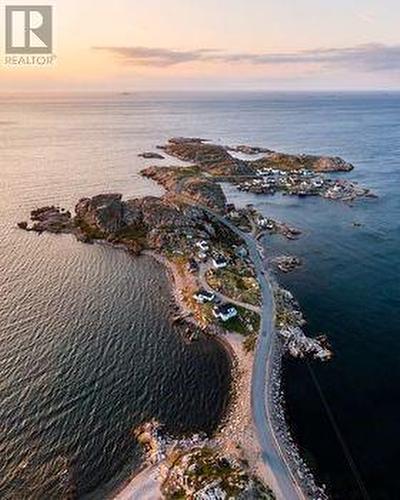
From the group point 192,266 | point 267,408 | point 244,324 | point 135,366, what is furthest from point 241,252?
point 267,408

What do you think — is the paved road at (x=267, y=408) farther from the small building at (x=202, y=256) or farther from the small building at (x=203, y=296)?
the small building at (x=202, y=256)

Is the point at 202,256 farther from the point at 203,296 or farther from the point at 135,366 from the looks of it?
the point at 135,366

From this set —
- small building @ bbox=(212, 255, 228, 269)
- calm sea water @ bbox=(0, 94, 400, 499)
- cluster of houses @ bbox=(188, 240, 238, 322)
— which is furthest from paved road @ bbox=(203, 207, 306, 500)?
small building @ bbox=(212, 255, 228, 269)

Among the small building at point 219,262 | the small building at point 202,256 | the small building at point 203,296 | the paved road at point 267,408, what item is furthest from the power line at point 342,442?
the small building at point 202,256

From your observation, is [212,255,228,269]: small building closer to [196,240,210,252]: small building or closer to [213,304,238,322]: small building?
[196,240,210,252]: small building

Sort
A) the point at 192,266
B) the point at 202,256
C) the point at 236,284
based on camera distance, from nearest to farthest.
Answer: the point at 236,284 → the point at 192,266 → the point at 202,256
